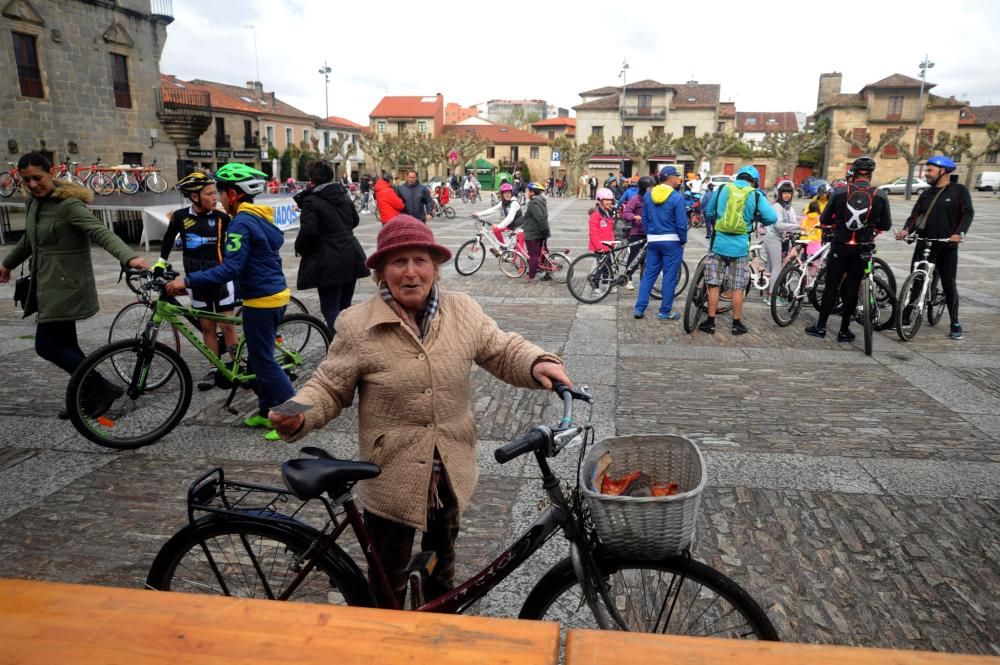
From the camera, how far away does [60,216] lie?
450 cm

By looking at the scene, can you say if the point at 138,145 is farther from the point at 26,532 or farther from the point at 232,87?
the point at 232,87

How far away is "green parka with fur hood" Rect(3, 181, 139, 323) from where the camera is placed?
450 centimetres

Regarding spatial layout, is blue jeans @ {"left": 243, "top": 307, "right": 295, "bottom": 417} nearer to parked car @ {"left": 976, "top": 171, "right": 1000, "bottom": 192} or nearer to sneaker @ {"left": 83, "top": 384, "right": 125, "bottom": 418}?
sneaker @ {"left": 83, "top": 384, "right": 125, "bottom": 418}

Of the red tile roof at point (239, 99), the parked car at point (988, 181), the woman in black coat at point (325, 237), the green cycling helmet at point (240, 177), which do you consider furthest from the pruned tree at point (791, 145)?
the green cycling helmet at point (240, 177)

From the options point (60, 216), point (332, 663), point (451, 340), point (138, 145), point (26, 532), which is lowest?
point (26, 532)

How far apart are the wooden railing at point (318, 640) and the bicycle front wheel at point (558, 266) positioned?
9.82m

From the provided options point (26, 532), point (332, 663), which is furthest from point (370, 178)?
point (332, 663)

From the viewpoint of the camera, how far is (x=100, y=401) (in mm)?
4363

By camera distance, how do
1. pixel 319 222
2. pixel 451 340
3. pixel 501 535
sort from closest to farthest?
pixel 451 340 → pixel 501 535 → pixel 319 222

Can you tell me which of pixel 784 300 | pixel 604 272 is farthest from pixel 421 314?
pixel 604 272

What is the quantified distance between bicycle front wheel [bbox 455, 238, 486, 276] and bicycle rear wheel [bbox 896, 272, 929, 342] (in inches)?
271

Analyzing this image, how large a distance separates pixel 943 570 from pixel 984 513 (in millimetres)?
770

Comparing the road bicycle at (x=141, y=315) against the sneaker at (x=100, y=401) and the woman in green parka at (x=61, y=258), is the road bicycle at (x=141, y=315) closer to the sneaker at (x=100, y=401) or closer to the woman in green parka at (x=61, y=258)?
the woman in green parka at (x=61, y=258)

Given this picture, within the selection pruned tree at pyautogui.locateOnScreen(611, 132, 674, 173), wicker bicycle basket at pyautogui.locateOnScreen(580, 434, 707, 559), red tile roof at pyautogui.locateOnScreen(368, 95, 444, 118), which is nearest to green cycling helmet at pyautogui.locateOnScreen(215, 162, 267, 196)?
wicker bicycle basket at pyautogui.locateOnScreen(580, 434, 707, 559)
